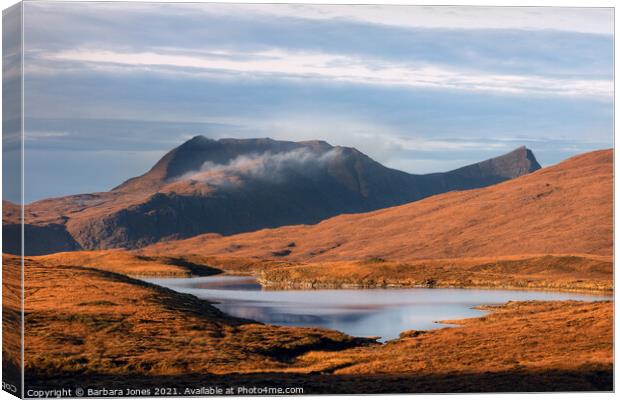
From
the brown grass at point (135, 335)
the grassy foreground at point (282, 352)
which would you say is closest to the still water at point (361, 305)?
the brown grass at point (135, 335)

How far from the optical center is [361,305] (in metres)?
62.5

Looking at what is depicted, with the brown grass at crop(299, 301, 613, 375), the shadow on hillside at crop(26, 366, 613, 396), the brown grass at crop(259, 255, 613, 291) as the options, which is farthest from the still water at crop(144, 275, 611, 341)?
the shadow on hillside at crop(26, 366, 613, 396)

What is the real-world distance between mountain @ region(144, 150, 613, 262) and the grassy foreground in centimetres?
6092

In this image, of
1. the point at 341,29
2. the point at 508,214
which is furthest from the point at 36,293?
the point at 508,214

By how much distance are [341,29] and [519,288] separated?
170ft

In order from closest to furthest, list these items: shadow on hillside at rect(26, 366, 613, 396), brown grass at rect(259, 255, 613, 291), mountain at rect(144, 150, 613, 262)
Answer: shadow on hillside at rect(26, 366, 613, 396), brown grass at rect(259, 255, 613, 291), mountain at rect(144, 150, 613, 262)

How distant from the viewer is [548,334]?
36.7m

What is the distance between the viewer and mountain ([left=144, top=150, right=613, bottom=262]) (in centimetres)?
12156

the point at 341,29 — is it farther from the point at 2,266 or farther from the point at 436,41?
the point at 2,266

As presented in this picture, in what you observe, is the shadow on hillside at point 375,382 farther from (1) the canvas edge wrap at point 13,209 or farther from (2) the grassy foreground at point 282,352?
(1) the canvas edge wrap at point 13,209

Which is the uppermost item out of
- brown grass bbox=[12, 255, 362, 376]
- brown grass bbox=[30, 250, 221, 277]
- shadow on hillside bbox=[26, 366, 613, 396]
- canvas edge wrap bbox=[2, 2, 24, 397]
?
canvas edge wrap bbox=[2, 2, 24, 397]

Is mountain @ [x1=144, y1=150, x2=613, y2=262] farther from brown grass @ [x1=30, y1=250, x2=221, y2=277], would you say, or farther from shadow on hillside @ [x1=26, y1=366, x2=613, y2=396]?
shadow on hillside @ [x1=26, y1=366, x2=613, y2=396]

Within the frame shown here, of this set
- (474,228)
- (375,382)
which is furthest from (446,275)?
(375,382)

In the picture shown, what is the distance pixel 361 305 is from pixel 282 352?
82.5 feet
